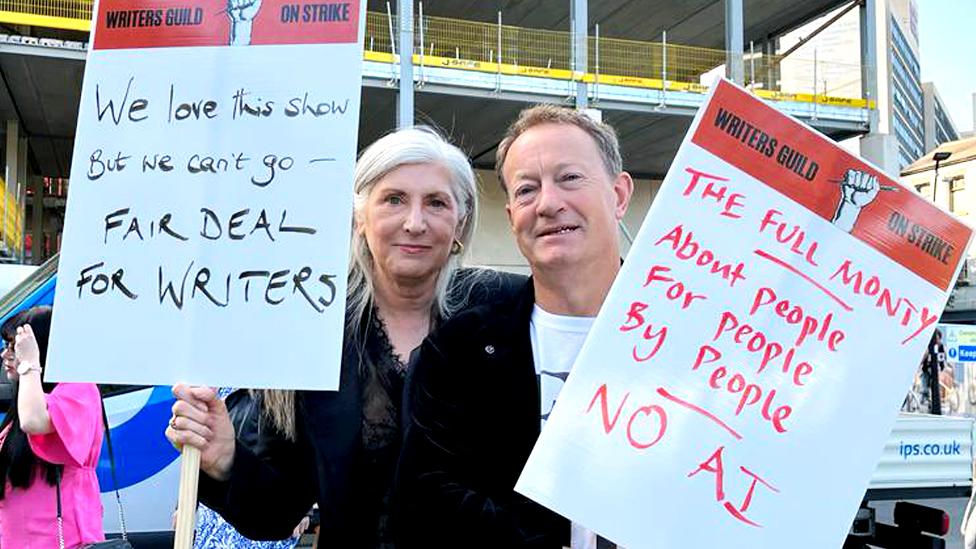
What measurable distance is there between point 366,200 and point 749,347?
2.94 feet

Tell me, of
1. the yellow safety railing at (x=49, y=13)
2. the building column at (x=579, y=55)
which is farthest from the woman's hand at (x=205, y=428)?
the building column at (x=579, y=55)

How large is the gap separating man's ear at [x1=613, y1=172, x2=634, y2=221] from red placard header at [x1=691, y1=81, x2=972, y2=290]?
23cm

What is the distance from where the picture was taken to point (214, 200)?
5.20ft

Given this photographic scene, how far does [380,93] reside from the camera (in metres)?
14.9

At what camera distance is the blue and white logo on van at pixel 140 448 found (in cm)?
436

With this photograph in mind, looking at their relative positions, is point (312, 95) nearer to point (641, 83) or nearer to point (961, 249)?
point (961, 249)

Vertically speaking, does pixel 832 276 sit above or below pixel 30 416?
above

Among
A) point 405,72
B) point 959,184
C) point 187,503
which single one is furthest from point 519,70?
point 959,184

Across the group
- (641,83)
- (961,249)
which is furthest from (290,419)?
(641,83)

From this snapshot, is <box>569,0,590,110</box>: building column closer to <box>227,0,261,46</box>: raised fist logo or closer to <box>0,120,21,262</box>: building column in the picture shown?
<box>0,120,21,262</box>: building column

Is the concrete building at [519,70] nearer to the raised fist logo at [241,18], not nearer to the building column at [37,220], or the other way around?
the building column at [37,220]

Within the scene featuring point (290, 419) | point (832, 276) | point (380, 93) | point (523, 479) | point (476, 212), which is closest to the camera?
point (523, 479)

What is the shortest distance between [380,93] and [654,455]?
14.4m

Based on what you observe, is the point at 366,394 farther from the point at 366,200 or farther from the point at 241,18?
the point at 241,18
